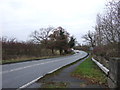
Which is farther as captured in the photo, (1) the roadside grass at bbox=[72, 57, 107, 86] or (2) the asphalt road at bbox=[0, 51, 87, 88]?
(1) the roadside grass at bbox=[72, 57, 107, 86]

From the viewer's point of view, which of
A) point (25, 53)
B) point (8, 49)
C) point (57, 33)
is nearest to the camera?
point (8, 49)

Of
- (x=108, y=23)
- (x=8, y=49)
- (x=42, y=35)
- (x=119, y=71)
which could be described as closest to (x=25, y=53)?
(x=8, y=49)

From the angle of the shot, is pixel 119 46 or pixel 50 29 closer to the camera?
pixel 119 46

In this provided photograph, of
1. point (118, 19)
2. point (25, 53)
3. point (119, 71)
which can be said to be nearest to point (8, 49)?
point (25, 53)

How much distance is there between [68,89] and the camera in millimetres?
8656

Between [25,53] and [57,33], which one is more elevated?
[57,33]

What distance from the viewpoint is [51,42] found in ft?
260

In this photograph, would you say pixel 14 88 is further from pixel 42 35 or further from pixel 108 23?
pixel 42 35

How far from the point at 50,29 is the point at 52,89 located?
8227 cm

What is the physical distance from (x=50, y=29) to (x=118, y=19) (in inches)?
3144

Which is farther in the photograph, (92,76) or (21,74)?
(21,74)

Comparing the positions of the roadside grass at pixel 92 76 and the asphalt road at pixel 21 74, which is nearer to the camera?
the asphalt road at pixel 21 74

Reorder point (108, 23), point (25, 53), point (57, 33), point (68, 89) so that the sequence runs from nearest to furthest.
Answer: point (68, 89) < point (108, 23) < point (25, 53) < point (57, 33)

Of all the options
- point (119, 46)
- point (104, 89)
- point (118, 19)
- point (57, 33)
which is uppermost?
point (57, 33)
